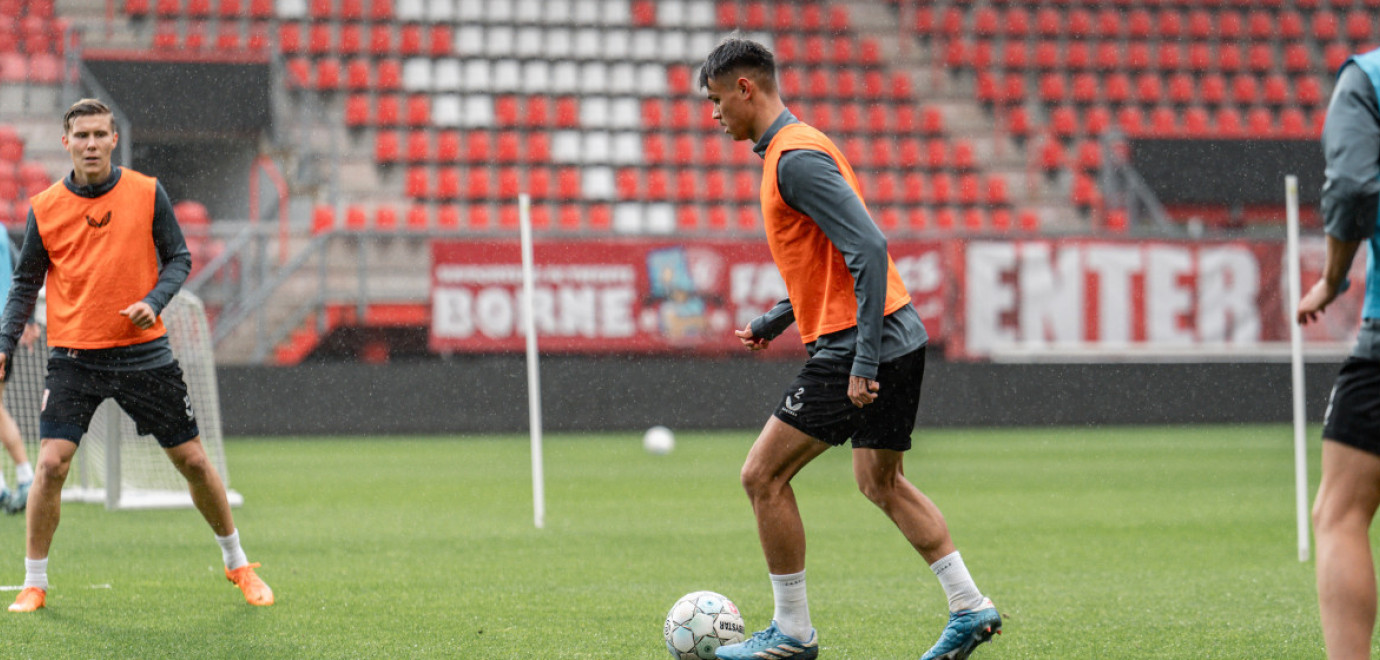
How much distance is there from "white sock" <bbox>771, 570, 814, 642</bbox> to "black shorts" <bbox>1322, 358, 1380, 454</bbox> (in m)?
1.73

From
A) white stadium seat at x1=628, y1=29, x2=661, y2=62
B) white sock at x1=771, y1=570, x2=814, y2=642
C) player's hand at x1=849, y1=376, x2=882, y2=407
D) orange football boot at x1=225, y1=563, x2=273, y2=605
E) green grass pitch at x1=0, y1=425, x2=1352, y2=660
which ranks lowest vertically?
green grass pitch at x1=0, y1=425, x2=1352, y2=660

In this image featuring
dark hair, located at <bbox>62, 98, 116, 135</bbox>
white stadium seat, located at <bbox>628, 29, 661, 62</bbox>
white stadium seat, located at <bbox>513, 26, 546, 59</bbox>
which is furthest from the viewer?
white stadium seat, located at <bbox>628, 29, 661, 62</bbox>

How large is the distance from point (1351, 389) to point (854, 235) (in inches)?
55.4

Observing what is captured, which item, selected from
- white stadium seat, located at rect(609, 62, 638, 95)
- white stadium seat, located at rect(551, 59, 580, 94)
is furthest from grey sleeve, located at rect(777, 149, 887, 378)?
white stadium seat, located at rect(609, 62, 638, 95)

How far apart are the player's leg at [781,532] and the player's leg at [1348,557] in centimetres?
145

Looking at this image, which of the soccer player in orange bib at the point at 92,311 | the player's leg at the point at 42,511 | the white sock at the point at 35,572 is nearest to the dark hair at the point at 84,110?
the soccer player in orange bib at the point at 92,311

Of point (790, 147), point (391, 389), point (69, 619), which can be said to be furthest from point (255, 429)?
point (790, 147)

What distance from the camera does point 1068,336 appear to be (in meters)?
17.8

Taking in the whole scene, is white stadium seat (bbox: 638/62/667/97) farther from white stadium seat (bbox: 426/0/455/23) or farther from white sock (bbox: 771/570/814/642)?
white sock (bbox: 771/570/814/642)

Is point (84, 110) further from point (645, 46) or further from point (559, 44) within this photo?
point (645, 46)

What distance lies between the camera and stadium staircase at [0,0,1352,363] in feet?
66.7

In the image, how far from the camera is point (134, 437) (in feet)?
31.5

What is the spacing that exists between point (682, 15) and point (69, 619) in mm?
19105

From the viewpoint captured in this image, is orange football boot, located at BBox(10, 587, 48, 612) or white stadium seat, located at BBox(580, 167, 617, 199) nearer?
orange football boot, located at BBox(10, 587, 48, 612)
